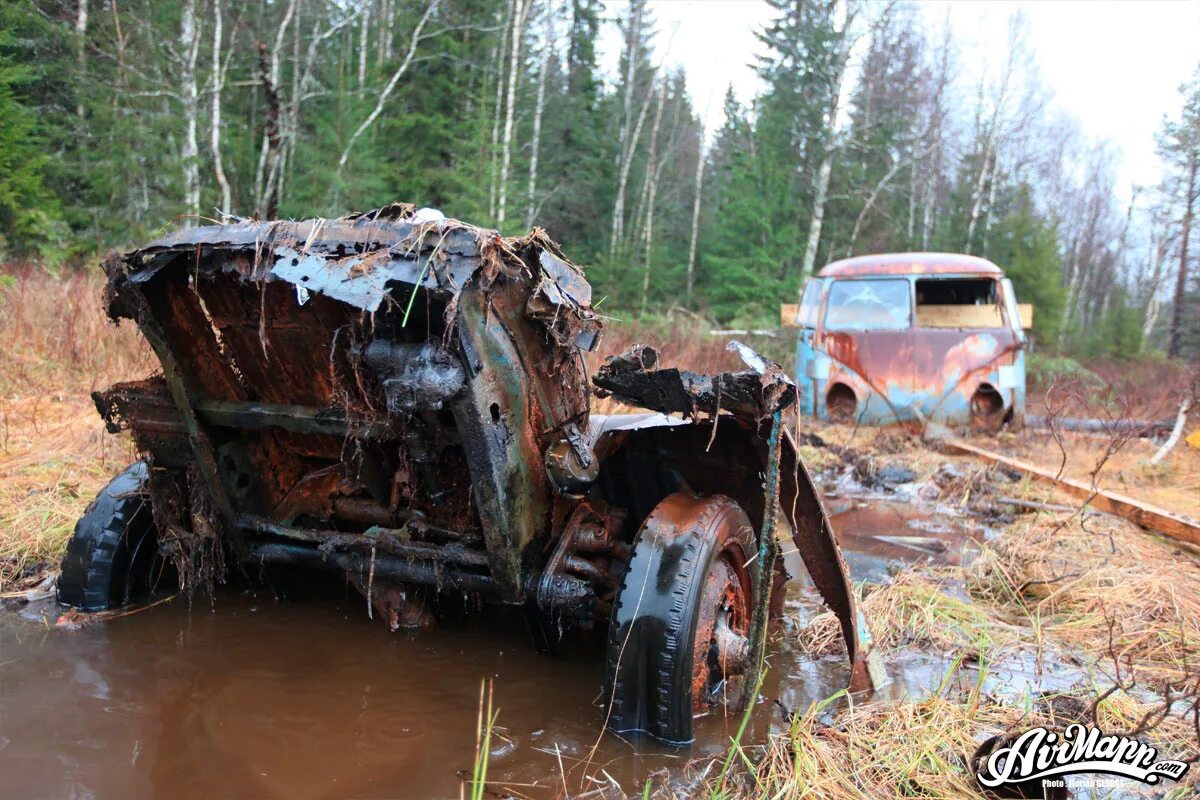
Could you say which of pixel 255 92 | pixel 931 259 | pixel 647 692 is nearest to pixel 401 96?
pixel 255 92

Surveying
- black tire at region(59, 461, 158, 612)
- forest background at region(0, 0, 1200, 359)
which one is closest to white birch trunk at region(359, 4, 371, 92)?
forest background at region(0, 0, 1200, 359)

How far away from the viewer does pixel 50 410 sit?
635 centimetres

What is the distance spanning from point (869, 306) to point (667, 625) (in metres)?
7.29


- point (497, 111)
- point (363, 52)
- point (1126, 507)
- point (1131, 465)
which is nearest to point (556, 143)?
point (497, 111)

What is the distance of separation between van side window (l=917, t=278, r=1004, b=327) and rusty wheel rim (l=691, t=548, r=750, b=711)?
25.2 feet

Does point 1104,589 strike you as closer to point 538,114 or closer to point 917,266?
point 917,266

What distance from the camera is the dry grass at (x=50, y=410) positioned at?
4.16 meters

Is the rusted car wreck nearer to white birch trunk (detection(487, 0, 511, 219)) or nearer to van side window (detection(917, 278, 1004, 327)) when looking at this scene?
van side window (detection(917, 278, 1004, 327))

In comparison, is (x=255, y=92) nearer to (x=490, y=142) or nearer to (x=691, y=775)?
(x=490, y=142)

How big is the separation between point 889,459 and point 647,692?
229 inches

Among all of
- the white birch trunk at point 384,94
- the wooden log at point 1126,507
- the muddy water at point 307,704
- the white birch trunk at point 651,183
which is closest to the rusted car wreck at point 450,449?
the muddy water at point 307,704

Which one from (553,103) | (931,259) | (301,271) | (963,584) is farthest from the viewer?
(553,103)

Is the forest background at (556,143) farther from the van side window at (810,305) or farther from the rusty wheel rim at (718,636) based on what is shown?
the rusty wheel rim at (718,636)

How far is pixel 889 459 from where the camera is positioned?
299 inches
